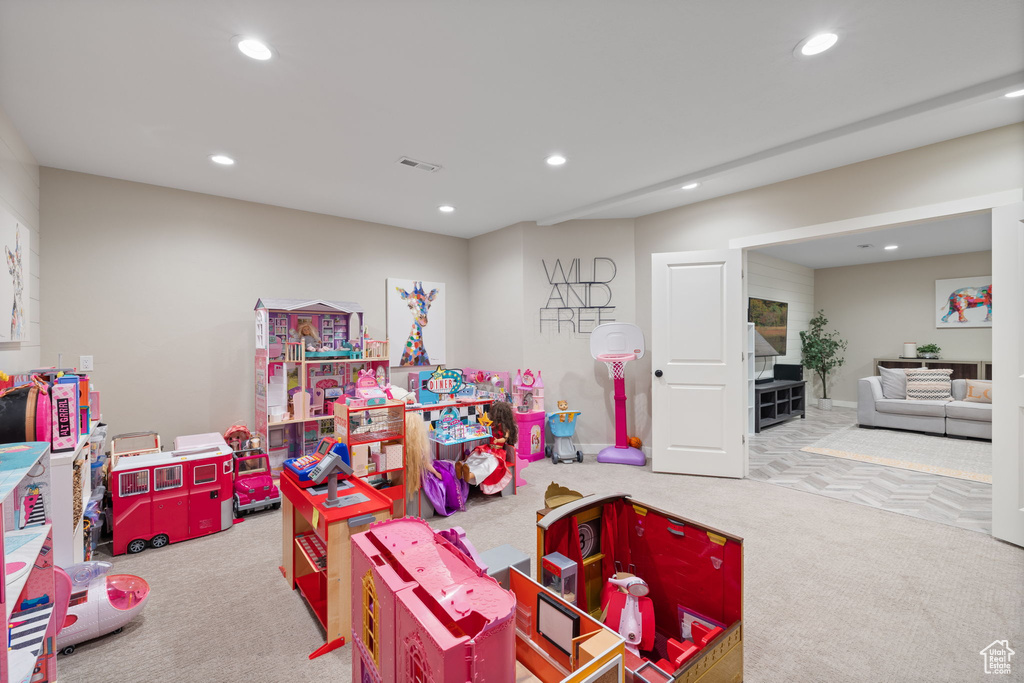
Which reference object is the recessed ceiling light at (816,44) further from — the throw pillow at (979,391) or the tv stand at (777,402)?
the throw pillow at (979,391)

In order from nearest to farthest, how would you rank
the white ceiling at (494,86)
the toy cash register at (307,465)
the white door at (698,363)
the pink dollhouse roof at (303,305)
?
the white ceiling at (494,86)
the toy cash register at (307,465)
the pink dollhouse roof at (303,305)
the white door at (698,363)

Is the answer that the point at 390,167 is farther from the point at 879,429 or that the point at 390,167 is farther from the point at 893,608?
the point at 879,429

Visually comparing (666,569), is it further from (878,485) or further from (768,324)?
(768,324)

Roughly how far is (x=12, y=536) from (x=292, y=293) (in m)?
3.23

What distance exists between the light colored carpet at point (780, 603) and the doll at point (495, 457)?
225 mm

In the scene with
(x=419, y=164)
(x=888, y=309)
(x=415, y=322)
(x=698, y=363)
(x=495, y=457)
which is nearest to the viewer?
(x=419, y=164)

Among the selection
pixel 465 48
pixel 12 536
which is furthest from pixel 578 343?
pixel 12 536

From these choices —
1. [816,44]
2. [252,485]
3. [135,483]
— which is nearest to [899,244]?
[816,44]

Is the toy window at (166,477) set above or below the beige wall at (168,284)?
below

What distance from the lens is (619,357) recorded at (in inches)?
174

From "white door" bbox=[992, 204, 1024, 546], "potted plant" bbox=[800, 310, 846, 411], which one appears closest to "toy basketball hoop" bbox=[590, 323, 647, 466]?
"white door" bbox=[992, 204, 1024, 546]

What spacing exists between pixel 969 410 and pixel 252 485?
7611 mm

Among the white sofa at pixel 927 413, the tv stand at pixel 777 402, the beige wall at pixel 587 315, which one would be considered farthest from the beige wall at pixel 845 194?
the white sofa at pixel 927 413

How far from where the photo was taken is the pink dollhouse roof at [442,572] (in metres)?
0.90
